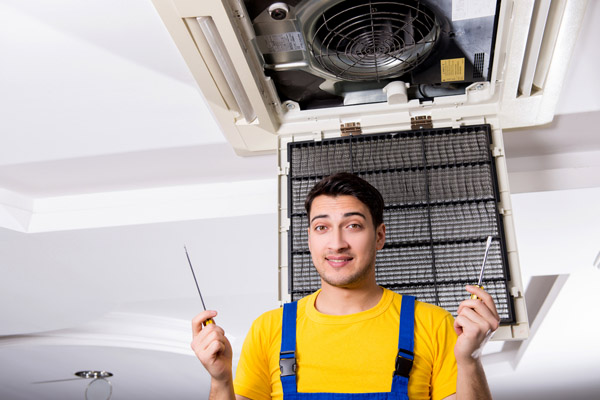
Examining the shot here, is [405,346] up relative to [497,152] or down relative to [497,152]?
down

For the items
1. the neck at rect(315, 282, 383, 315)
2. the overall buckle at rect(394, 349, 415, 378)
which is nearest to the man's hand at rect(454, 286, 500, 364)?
the overall buckle at rect(394, 349, 415, 378)

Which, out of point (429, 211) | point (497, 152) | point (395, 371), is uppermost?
point (497, 152)

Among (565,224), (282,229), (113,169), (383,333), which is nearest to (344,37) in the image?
(282,229)

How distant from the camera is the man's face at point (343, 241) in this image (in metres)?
1.49

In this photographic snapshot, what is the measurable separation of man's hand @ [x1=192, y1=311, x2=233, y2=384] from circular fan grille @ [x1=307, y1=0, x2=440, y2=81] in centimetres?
106

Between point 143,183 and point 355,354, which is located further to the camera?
point 143,183

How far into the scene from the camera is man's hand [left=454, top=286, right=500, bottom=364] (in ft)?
4.13

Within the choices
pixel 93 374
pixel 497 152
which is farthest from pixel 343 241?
pixel 93 374

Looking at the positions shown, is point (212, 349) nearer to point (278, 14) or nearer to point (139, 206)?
point (278, 14)

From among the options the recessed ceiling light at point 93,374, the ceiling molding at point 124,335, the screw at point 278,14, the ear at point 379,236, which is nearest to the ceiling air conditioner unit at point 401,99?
the screw at point 278,14

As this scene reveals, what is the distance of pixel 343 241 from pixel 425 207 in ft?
2.52

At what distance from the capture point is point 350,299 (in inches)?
60.1

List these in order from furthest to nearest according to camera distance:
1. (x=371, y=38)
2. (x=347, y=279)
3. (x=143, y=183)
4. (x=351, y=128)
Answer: (x=143, y=183) < (x=351, y=128) < (x=371, y=38) < (x=347, y=279)

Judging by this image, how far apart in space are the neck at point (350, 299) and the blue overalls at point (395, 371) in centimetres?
9
